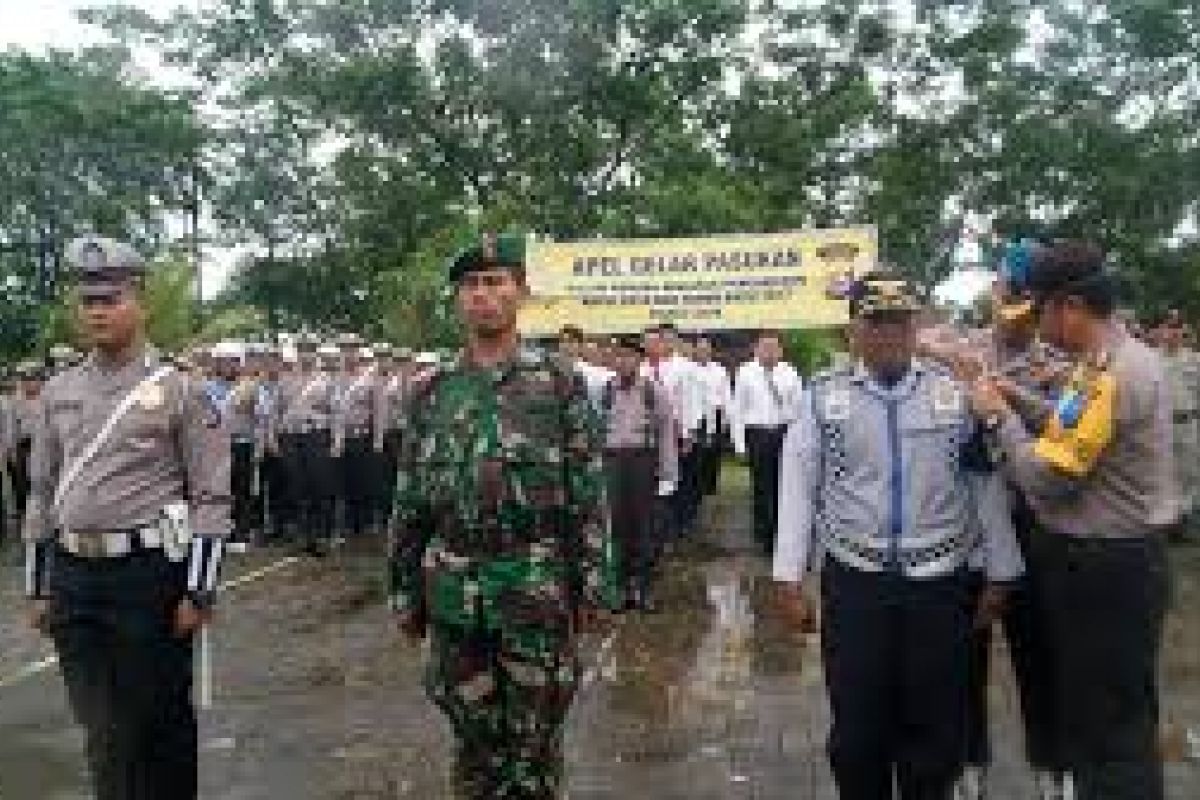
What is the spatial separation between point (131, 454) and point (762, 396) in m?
9.80

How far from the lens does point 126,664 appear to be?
5.77m

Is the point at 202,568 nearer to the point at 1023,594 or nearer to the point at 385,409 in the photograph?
the point at 1023,594

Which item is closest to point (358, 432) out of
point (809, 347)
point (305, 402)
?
point (305, 402)

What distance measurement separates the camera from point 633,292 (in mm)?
17531

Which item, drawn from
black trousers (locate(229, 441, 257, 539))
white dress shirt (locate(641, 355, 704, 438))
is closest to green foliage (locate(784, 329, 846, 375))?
black trousers (locate(229, 441, 257, 539))

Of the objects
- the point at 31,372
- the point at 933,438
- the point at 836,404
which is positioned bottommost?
the point at 933,438

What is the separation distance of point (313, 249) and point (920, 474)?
118 ft

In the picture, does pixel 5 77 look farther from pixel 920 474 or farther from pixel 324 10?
pixel 920 474

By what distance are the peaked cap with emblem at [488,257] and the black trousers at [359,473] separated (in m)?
12.7

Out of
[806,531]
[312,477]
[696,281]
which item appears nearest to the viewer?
[806,531]

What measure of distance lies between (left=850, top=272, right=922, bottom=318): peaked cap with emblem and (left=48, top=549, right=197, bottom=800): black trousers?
2284mm

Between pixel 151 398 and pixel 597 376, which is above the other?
pixel 597 376

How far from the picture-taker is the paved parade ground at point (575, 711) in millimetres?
7195

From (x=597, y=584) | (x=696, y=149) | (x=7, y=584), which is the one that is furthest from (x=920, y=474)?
(x=696, y=149)
